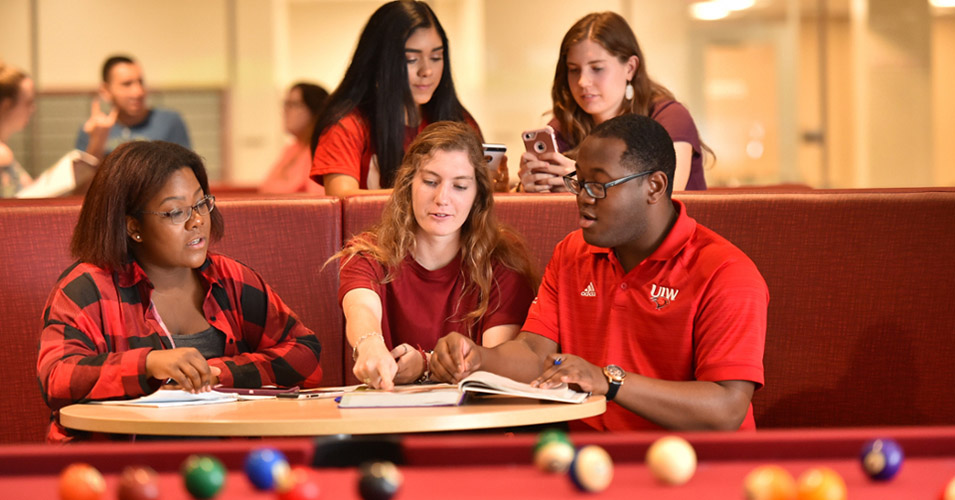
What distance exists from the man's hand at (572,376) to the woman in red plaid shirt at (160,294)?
742mm

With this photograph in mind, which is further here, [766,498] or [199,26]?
[199,26]

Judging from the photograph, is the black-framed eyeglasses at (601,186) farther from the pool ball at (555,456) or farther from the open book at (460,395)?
the pool ball at (555,456)

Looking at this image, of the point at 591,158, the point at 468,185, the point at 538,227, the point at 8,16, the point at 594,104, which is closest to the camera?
the point at 591,158

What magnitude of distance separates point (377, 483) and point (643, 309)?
130cm

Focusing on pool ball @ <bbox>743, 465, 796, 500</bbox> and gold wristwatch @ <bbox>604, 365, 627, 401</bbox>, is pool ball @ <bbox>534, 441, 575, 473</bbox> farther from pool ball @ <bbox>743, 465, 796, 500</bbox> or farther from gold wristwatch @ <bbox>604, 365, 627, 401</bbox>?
gold wristwatch @ <bbox>604, 365, 627, 401</bbox>

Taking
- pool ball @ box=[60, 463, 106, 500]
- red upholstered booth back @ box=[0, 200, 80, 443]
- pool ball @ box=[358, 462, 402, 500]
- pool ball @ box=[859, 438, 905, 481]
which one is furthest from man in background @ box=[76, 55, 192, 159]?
pool ball @ box=[859, 438, 905, 481]

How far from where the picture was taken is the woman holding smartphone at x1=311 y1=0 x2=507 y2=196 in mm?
3432

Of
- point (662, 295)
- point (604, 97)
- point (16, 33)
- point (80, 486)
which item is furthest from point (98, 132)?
point (80, 486)

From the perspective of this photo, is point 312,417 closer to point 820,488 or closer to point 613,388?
point 613,388

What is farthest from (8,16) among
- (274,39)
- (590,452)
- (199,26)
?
(590,452)

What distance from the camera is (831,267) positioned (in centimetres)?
284

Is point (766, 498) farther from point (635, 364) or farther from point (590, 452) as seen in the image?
point (635, 364)

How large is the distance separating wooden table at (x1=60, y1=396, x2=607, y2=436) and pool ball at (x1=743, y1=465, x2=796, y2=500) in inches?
24.2

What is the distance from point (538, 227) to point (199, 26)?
523cm
